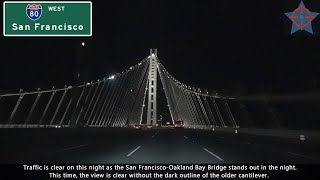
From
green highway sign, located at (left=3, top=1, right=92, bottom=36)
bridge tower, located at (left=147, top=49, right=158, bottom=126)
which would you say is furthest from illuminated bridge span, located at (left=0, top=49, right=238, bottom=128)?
green highway sign, located at (left=3, top=1, right=92, bottom=36)

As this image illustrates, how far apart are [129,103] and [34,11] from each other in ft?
240

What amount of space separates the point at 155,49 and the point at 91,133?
243ft

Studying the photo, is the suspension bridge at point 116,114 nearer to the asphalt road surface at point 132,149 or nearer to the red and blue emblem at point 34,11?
the asphalt road surface at point 132,149

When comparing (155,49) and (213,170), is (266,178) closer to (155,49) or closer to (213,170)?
(213,170)

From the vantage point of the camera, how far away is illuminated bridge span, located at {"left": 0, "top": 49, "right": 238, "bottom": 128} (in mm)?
65312

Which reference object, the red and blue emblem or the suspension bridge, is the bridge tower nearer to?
the suspension bridge

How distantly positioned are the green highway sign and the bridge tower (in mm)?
76927

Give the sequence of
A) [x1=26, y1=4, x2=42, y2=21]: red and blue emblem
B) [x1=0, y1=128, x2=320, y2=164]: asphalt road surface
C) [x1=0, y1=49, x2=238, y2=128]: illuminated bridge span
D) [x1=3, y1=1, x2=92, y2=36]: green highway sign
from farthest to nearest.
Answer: [x1=0, y1=49, x2=238, y2=128]: illuminated bridge span, [x1=26, y1=4, x2=42, y2=21]: red and blue emblem, [x1=3, y1=1, x2=92, y2=36]: green highway sign, [x1=0, y1=128, x2=320, y2=164]: asphalt road surface

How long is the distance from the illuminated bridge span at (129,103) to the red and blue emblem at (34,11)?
41.0 m

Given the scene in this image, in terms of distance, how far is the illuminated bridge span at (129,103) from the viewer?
65.3 meters

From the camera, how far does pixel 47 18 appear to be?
17.6 meters

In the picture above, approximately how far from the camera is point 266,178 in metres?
9.98

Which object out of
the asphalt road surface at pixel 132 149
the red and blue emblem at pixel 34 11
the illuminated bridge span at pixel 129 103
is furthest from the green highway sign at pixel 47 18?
the illuminated bridge span at pixel 129 103

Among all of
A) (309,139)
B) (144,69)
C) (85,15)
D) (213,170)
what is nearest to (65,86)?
(309,139)
